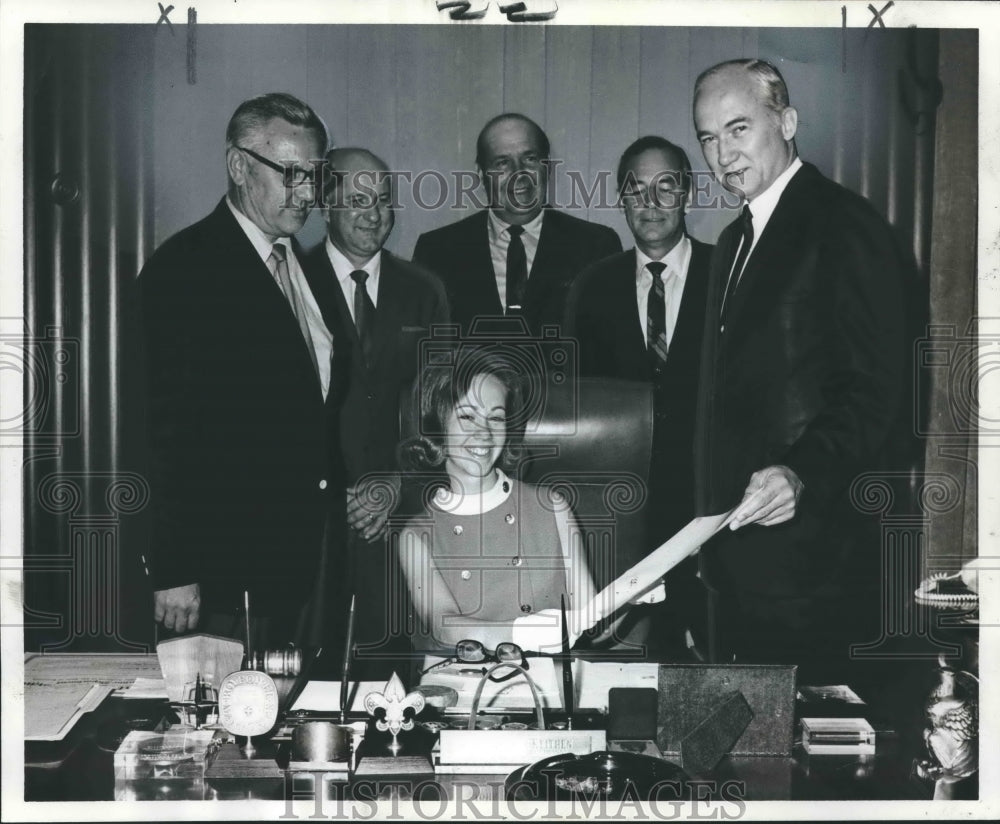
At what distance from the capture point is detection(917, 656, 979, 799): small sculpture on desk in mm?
4309

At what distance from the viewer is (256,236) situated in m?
4.27

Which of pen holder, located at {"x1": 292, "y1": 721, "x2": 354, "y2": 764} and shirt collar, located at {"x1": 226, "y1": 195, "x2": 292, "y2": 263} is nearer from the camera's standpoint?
pen holder, located at {"x1": 292, "y1": 721, "x2": 354, "y2": 764}

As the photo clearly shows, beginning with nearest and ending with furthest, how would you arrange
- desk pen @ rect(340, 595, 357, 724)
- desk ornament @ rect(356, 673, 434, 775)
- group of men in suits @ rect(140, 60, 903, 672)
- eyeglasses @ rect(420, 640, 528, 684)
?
desk ornament @ rect(356, 673, 434, 775), desk pen @ rect(340, 595, 357, 724), eyeglasses @ rect(420, 640, 528, 684), group of men in suits @ rect(140, 60, 903, 672)

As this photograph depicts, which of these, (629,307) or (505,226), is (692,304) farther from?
(505,226)

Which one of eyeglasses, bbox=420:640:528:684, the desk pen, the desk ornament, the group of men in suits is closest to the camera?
the desk ornament

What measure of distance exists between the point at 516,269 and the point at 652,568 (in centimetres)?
113

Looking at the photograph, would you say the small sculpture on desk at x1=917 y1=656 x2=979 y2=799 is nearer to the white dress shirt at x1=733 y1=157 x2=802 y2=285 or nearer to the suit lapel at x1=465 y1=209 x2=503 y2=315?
the white dress shirt at x1=733 y1=157 x2=802 y2=285

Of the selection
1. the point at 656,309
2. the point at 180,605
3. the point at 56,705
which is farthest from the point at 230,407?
the point at 656,309

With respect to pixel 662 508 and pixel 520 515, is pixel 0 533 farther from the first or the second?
pixel 662 508

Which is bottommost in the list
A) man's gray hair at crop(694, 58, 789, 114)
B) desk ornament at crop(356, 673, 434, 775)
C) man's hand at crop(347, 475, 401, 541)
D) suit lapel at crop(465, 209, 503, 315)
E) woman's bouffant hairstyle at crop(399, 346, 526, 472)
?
desk ornament at crop(356, 673, 434, 775)

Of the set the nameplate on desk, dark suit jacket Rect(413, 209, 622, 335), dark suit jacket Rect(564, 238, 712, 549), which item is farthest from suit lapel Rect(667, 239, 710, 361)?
the nameplate on desk

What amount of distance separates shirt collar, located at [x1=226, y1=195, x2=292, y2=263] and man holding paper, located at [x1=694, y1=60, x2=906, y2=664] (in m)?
1.49

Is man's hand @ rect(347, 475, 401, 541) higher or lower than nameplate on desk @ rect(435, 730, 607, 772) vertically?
higher

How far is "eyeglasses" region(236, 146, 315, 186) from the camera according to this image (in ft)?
14.0
